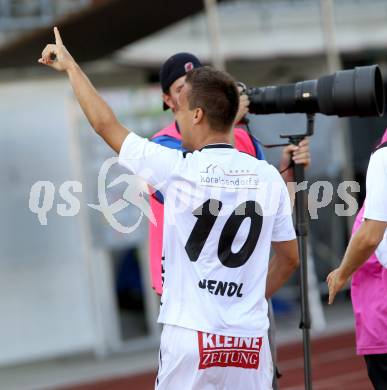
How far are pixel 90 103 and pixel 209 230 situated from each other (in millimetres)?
577

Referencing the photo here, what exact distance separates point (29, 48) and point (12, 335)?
8.91 feet

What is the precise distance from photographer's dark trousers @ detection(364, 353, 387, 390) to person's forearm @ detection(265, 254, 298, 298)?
24.5 inches

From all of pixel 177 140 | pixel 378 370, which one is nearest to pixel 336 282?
pixel 378 370

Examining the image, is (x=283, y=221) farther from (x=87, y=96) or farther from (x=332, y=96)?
(x=87, y=96)


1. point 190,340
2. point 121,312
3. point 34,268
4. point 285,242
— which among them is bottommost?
point 121,312

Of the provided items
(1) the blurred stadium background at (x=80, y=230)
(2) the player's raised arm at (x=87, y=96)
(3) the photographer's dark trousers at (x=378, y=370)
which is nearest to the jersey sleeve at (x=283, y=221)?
(2) the player's raised arm at (x=87, y=96)

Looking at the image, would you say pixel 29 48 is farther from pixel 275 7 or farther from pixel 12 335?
pixel 275 7

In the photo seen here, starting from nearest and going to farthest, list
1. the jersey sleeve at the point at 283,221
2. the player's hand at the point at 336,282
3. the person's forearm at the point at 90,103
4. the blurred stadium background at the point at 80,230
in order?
the person's forearm at the point at 90,103 → the jersey sleeve at the point at 283,221 → the player's hand at the point at 336,282 → the blurred stadium background at the point at 80,230

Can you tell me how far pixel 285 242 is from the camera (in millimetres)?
3676

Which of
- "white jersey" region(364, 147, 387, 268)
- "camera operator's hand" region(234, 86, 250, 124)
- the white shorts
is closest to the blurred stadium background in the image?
"camera operator's hand" region(234, 86, 250, 124)

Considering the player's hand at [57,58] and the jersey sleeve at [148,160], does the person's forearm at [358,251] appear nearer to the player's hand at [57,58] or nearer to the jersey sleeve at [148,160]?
the jersey sleeve at [148,160]

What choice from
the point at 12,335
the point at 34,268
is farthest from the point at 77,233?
the point at 12,335

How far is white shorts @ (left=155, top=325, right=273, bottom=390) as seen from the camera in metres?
3.38

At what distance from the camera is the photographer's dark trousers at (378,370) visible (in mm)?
4133
